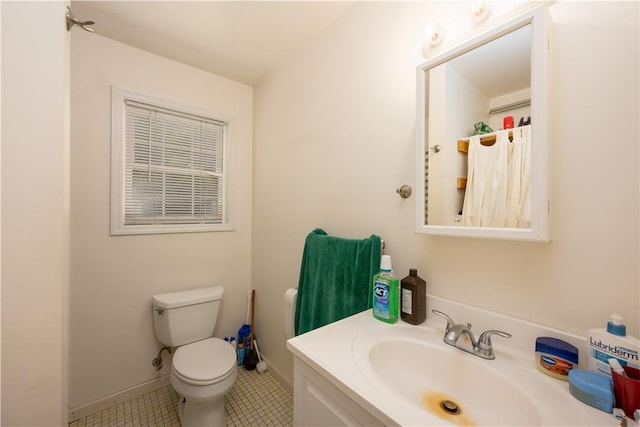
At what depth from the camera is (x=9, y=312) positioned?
2.81ft

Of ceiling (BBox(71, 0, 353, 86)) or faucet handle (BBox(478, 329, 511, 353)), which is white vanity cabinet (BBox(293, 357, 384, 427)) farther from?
ceiling (BBox(71, 0, 353, 86))

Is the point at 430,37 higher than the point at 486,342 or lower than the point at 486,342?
higher

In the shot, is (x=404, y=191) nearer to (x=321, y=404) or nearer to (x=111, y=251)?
(x=321, y=404)

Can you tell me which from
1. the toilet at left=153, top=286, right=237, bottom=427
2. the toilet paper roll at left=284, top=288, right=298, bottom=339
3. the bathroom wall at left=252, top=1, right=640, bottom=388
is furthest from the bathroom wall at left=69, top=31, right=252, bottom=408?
the toilet paper roll at left=284, top=288, right=298, bottom=339

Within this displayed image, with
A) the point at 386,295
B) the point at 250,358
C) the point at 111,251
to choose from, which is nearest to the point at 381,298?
the point at 386,295

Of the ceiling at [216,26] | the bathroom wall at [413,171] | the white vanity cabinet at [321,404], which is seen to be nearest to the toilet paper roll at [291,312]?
the bathroom wall at [413,171]

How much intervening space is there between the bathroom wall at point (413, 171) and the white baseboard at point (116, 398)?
74 cm

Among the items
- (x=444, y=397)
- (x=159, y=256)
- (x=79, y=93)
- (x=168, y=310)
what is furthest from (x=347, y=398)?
(x=79, y=93)

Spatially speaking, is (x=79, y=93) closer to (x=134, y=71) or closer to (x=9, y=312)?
(x=134, y=71)

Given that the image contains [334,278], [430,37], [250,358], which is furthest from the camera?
[250,358]

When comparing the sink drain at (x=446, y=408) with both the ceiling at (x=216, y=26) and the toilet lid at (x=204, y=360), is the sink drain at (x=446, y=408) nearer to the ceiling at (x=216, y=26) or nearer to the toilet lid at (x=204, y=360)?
the toilet lid at (x=204, y=360)

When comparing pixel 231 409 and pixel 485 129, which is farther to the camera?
pixel 231 409

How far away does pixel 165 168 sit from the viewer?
1.82 meters

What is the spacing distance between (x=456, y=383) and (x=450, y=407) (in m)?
0.07
